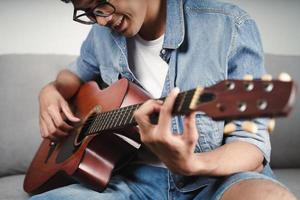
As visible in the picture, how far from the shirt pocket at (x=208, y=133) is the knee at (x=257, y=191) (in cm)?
20

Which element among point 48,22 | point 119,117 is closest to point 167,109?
point 119,117

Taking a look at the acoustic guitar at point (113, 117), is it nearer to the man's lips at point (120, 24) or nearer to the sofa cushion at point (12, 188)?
the sofa cushion at point (12, 188)

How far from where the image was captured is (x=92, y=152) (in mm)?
1163

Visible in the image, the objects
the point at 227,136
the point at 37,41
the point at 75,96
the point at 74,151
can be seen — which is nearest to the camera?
the point at 227,136

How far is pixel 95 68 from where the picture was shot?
1508 millimetres

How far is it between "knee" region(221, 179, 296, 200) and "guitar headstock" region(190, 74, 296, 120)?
0.25 meters

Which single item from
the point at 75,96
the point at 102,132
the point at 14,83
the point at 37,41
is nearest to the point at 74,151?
the point at 102,132

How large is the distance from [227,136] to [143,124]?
317mm

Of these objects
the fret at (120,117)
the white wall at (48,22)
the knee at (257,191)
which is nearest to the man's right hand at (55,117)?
the fret at (120,117)

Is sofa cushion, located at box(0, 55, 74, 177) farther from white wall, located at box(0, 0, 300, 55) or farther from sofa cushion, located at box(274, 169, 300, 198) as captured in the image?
sofa cushion, located at box(274, 169, 300, 198)

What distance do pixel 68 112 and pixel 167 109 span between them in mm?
630

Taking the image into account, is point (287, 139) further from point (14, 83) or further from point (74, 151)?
point (14, 83)

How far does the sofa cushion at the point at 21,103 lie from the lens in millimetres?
1584

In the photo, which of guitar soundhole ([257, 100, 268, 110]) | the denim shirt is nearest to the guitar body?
the denim shirt
